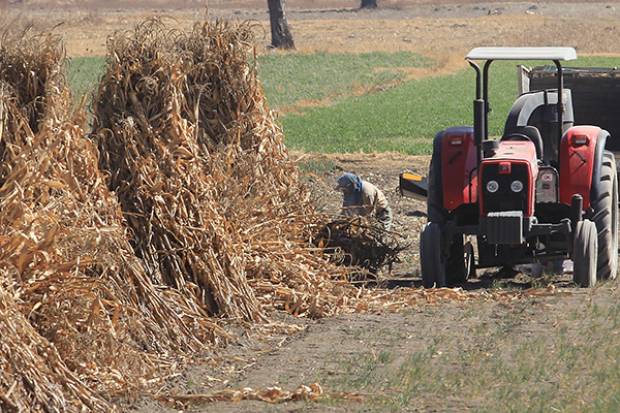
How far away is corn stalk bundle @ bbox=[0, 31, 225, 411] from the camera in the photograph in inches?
318

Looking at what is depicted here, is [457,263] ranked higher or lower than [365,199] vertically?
lower

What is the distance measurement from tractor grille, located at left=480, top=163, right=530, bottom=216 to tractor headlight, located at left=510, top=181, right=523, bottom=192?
0.07ft

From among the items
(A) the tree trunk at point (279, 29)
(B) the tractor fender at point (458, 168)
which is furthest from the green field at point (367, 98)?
(B) the tractor fender at point (458, 168)

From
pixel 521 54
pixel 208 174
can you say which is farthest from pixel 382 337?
pixel 521 54

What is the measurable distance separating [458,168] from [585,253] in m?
1.57

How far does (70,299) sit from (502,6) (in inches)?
3031

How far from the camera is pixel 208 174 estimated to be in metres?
11.8

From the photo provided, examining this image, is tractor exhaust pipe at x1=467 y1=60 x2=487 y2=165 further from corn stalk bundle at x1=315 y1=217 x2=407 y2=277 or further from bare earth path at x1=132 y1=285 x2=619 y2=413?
bare earth path at x1=132 y1=285 x2=619 y2=413

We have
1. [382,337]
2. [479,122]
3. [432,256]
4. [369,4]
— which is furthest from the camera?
[369,4]

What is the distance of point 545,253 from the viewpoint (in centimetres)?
1318

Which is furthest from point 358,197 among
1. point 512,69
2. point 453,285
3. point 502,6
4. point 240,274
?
point 502,6

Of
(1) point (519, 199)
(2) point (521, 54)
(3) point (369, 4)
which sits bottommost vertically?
(3) point (369, 4)

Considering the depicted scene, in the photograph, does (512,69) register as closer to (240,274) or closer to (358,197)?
(358,197)

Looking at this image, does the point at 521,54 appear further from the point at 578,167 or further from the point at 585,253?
the point at 585,253
